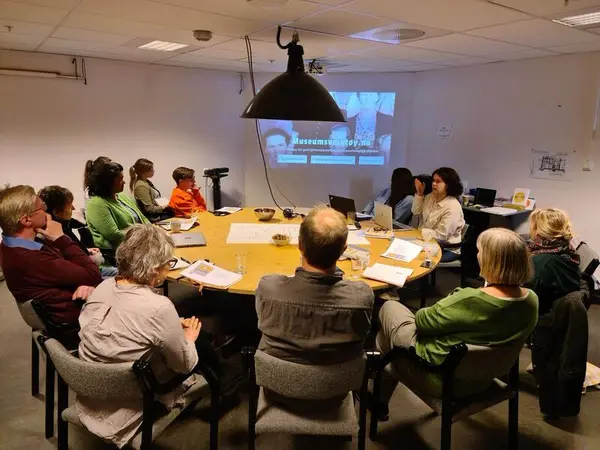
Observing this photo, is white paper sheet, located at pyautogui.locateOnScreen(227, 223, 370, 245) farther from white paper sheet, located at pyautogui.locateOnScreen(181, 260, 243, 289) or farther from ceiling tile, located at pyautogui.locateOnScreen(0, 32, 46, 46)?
ceiling tile, located at pyautogui.locateOnScreen(0, 32, 46, 46)

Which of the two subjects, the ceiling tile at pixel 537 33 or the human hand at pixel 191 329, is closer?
the human hand at pixel 191 329

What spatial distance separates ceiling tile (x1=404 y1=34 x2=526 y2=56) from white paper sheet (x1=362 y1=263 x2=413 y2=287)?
2079mm

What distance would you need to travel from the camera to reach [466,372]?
1.77 m

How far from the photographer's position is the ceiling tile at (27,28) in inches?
128

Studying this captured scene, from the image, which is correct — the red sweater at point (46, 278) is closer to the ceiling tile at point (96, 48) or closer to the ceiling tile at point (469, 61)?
the ceiling tile at point (96, 48)

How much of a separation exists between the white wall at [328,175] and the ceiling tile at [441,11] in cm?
306

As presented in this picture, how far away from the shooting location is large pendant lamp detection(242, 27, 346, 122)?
2764 millimetres

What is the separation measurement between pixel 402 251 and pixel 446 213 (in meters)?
1.03

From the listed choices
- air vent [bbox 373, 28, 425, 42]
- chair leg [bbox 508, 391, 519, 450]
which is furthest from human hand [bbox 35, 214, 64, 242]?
air vent [bbox 373, 28, 425, 42]

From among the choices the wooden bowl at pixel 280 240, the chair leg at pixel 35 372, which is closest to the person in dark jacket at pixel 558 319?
the wooden bowl at pixel 280 240

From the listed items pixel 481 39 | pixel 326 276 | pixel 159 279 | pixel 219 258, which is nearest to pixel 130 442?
pixel 159 279

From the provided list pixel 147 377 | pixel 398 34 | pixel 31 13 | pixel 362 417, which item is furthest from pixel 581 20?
pixel 31 13

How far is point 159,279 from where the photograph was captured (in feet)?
5.93

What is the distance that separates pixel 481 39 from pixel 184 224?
2913 millimetres
